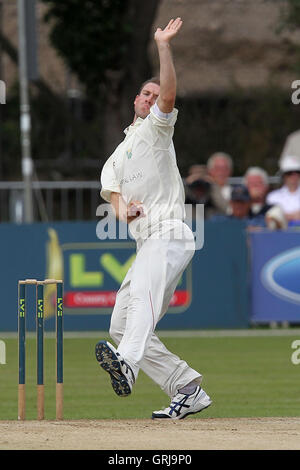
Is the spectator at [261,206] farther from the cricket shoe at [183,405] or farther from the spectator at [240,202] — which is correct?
the cricket shoe at [183,405]

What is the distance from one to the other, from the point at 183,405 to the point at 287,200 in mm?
8858

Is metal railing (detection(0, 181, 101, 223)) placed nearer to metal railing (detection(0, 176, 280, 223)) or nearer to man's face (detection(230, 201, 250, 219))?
metal railing (detection(0, 176, 280, 223))

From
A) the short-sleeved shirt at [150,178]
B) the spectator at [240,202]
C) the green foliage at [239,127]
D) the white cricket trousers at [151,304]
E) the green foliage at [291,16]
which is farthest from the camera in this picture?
the green foliage at [239,127]

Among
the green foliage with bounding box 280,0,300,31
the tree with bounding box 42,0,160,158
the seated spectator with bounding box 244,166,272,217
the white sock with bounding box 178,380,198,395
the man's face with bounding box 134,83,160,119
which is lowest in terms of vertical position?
the white sock with bounding box 178,380,198,395

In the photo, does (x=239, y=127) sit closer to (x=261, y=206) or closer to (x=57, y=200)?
(x=57, y=200)

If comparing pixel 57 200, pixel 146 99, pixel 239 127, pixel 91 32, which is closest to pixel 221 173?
pixel 57 200

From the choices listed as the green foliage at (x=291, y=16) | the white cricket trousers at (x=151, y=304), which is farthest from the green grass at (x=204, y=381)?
the green foliage at (x=291, y=16)

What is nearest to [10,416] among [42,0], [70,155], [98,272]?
[98,272]

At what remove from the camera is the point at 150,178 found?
31.3 feet

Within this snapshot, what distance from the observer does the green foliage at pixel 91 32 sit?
22.9m

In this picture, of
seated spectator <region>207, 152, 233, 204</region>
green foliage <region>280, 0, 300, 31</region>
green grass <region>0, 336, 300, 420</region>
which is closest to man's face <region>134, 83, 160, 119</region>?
green grass <region>0, 336, 300, 420</region>

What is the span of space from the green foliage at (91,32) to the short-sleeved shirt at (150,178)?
44.2ft

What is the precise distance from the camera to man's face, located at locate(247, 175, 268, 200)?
18.7 metres

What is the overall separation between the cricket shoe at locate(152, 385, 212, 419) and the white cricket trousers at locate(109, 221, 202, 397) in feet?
0.29
